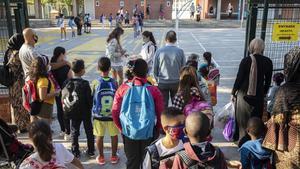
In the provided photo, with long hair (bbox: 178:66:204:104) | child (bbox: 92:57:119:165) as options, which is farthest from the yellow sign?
child (bbox: 92:57:119:165)

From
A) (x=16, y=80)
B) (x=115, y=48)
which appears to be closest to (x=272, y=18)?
(x=115, y=48)

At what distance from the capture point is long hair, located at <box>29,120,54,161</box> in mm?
2803

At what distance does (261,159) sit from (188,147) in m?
1.38

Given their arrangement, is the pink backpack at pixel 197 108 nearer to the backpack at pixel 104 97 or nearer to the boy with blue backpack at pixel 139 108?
the boy with blue backpack at pixel 139 108

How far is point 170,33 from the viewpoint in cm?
543

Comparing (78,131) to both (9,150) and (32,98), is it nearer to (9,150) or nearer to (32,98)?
(32,98)

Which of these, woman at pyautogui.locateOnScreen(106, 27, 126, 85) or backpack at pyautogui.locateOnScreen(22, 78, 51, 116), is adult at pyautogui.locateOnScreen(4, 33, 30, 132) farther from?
woman at pyautogui.locateOnScreen(106, 27, 126, 85)

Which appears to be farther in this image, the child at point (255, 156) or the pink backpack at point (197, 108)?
the pink backpack at point (197, 108)

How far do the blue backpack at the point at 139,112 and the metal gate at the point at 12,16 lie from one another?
3575 millimetres

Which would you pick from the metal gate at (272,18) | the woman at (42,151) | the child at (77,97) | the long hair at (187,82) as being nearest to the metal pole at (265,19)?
the metal gate at (272,18)

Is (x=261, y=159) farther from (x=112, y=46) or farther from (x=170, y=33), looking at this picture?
(x=112, y=46)

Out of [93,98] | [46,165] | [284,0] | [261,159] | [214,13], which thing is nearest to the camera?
[46,165]

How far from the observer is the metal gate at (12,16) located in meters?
5.88

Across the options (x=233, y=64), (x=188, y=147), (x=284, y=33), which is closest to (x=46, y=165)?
(x=188, y=147)
